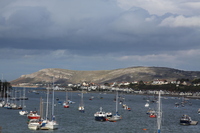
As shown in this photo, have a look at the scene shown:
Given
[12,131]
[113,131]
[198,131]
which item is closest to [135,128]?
[113,131]

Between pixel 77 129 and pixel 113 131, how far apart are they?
787 centimetres

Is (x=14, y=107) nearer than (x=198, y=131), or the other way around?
(x=198, y=131)

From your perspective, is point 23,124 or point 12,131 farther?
point 23,124

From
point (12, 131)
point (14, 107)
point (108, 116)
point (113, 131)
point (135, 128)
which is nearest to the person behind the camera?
point (12, 131)

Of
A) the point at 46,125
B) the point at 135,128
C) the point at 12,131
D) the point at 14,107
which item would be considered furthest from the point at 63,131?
the point at 14,107

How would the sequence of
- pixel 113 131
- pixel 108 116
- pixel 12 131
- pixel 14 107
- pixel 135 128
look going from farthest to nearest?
pixel 14 107 → pixel 108 116 → pixel 135 128 → pixel 113 131 → pixel 12 131

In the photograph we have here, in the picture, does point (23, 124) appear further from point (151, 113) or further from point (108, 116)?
point (151, 113)

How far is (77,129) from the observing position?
3221 inches

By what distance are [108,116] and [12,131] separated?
38.9m

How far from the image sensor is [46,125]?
7781 centimetres

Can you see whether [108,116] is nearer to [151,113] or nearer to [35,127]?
[151,113]

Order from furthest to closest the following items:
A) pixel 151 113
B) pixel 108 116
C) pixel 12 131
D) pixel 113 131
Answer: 1. pixel 151 113
2. pixel 108 116
3. pixel 113 131
4. pixel 12 131

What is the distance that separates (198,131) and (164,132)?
9.47 metres

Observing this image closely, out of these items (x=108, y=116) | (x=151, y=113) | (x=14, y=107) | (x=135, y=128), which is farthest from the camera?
(x=14, y=107)
